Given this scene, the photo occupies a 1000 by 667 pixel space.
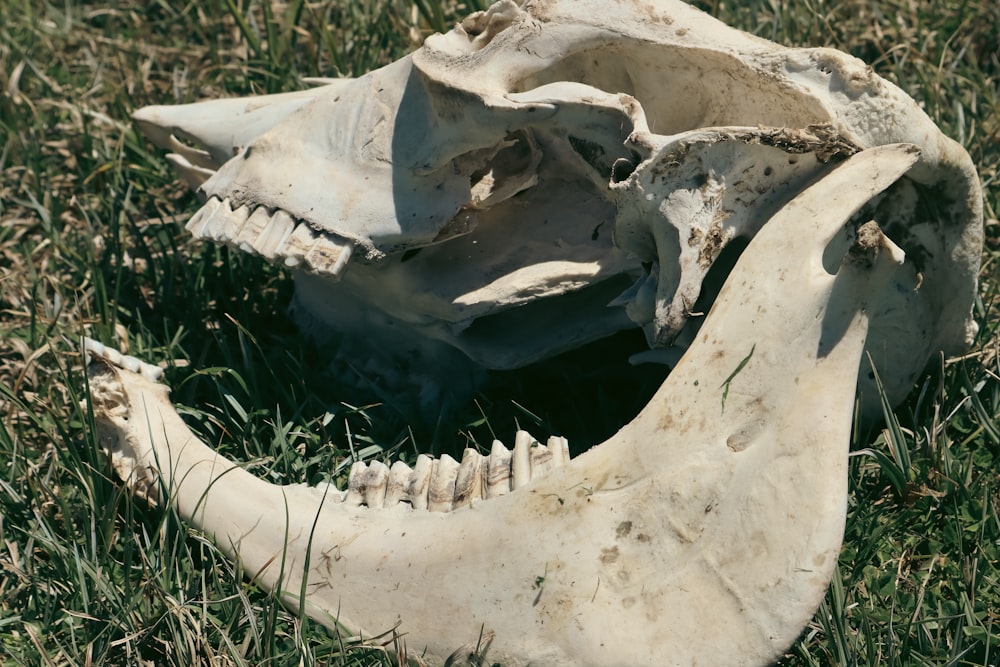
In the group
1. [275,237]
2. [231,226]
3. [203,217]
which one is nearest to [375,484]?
[275,237]

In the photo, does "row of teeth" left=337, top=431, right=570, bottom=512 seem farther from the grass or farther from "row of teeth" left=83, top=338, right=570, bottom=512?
the grass

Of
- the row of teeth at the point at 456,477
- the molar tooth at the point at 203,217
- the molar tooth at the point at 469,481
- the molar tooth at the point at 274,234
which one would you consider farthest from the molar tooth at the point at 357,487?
the molar tooth at the point at 203,217

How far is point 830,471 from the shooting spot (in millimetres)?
2234

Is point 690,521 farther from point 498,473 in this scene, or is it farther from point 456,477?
point 456,477

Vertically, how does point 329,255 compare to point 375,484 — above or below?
above

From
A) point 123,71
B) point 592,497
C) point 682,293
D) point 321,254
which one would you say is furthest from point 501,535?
point 123,71

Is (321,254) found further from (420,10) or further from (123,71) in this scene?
(123,71)

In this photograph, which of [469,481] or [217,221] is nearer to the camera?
[469,481]

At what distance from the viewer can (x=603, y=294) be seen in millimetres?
3062

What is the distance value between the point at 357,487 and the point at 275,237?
0.68 meters

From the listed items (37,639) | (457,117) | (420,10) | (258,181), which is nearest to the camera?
(37,639)

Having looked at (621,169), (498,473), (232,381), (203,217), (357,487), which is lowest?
(232,381)

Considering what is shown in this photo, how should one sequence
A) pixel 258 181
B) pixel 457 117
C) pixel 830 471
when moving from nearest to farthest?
1. pixel 830 471
2. pixel 457 117
3. pixel 258 181

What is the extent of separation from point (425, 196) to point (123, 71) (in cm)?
218
